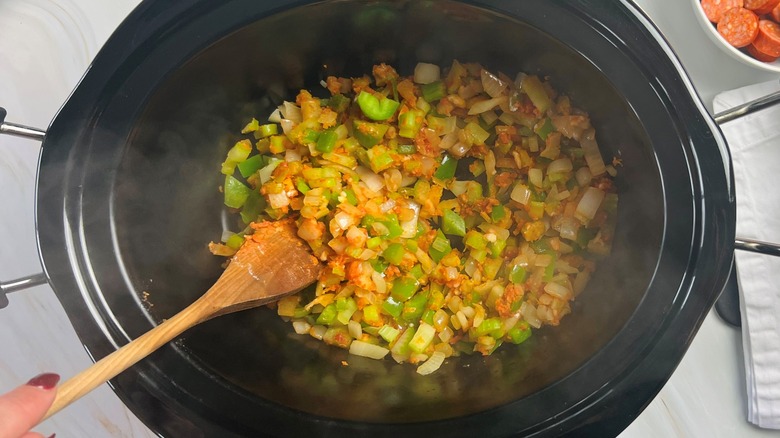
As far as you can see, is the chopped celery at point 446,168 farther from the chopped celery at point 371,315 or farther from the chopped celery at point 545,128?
the chopped celery at point 371,315

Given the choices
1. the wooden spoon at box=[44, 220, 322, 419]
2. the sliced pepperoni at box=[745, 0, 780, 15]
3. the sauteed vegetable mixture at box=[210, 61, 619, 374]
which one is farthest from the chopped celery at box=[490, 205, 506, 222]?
the sliced pepperoni at box=[745, 0, 780, 15]

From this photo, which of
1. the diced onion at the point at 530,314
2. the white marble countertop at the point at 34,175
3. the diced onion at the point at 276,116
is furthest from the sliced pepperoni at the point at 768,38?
the diced onion at the point at 276,116

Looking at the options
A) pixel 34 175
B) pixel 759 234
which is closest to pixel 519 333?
pixel 759 234

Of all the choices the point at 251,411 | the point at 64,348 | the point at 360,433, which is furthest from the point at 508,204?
the point at 64,348

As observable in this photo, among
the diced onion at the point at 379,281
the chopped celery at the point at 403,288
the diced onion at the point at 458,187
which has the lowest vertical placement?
the chopped celery at the point at 403,288

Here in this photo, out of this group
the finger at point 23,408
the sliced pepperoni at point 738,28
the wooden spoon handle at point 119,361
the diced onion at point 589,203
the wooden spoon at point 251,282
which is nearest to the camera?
the finger at point 23,408

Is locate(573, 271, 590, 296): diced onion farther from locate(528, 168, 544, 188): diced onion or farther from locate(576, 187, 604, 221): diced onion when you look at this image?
locate(528, 168, 544, 188): diced onion

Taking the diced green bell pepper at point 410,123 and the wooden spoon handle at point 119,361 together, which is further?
the diced green bell pepper at point 410,123
